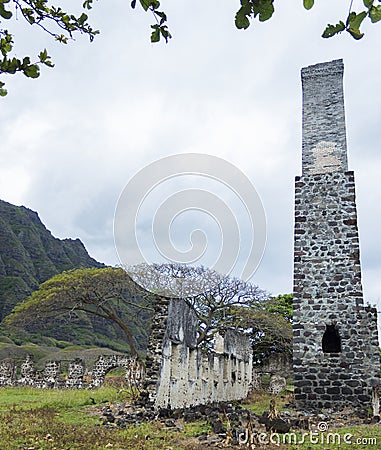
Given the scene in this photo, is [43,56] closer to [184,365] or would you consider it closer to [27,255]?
[184,365]

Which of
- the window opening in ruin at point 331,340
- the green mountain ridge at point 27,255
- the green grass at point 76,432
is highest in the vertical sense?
the green mountain ridge at point 27,255

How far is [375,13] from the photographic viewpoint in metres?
2.05

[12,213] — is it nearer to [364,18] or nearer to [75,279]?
[75,279]

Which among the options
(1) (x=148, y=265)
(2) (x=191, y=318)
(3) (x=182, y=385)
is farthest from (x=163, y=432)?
(1) (x=148, y=265)

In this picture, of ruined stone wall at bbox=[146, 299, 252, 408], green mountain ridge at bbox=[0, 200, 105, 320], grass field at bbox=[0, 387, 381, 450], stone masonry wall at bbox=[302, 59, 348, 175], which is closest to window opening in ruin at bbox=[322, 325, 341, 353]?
grass field at bbox=[0, 387, 381, 450]

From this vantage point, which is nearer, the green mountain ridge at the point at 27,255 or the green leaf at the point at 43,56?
the green leaf at the point at 43,56

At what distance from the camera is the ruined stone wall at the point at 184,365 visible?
394 inches

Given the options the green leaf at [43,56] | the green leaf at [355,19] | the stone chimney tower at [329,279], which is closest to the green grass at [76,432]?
the stone chimney tower at [329,279]

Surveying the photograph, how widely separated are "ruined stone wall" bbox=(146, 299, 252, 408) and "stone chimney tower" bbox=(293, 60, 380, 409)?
2.39m

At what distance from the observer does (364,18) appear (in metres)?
2.09

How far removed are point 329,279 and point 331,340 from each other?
128 cm

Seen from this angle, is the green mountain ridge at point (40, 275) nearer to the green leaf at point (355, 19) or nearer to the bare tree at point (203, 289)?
the bare tree at point (203, 289)

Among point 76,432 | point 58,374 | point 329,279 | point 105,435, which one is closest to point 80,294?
point 58,374

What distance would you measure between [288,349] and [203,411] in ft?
38.4
